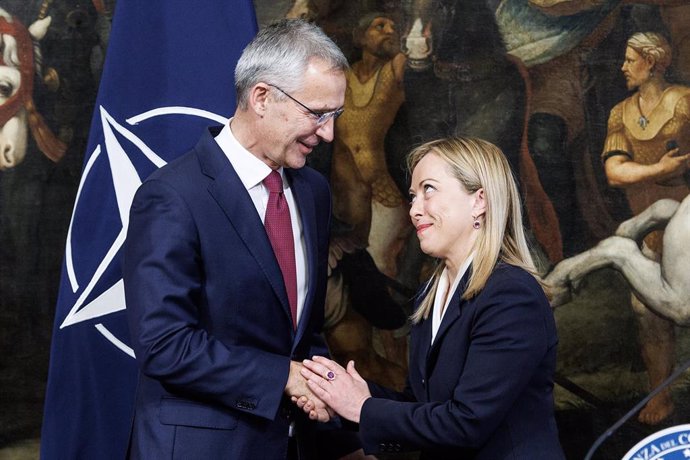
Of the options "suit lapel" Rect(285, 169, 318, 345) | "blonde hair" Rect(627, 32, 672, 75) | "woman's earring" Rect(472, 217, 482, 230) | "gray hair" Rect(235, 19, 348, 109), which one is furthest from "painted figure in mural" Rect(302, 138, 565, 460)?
"blonde hair" Rect(627, 32, 672, 75)

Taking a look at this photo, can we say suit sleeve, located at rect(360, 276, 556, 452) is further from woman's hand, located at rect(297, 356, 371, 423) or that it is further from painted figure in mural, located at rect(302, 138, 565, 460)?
woman's hand, located at rect(297, 356, 371, 423)

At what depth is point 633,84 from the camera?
14.6 ft

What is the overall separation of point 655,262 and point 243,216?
2.35m

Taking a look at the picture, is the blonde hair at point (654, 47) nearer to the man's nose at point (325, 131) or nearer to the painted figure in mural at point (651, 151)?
the painted figure in mural at point (651, 151)

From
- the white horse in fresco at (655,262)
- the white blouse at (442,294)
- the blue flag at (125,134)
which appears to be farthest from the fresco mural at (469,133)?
the white blouse at (442,294)

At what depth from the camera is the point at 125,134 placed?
3801 mm

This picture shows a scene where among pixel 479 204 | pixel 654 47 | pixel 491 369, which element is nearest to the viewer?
pixel 491 369

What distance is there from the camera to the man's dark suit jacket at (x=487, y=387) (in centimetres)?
260

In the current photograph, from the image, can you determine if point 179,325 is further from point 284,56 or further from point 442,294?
point 284,56

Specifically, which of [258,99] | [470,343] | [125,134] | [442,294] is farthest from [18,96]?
[470,343]

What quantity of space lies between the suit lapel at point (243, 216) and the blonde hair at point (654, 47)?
2.35 m

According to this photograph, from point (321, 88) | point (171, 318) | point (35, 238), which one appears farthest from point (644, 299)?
point (35, 238)

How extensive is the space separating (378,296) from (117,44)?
5.84 ft

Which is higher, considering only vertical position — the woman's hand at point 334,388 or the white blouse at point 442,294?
the white blouse at point 442,294
